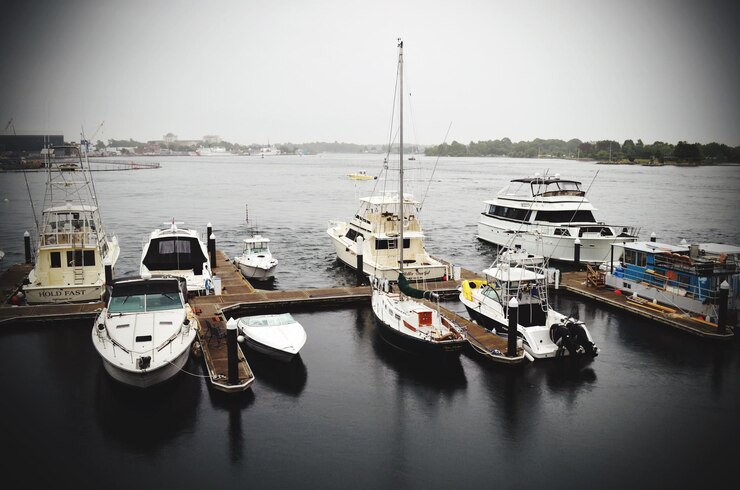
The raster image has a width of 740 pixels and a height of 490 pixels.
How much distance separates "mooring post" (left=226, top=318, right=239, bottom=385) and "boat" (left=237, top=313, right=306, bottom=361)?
7.54ft

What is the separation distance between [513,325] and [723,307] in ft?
27.4

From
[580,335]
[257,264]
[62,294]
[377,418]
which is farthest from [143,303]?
[580,335]

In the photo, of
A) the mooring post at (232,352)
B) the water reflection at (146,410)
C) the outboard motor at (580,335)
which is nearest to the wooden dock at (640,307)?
the outboard motor at (580,335)

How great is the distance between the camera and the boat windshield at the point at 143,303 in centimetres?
1947

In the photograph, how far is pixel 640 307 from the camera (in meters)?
25.6

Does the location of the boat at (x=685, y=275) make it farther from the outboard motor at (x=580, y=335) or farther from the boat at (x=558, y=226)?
the boat at (x=558, y=226)

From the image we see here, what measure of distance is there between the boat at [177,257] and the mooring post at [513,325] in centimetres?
1423

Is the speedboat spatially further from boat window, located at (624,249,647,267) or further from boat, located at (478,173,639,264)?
boat window, located at (624,249,647,267)

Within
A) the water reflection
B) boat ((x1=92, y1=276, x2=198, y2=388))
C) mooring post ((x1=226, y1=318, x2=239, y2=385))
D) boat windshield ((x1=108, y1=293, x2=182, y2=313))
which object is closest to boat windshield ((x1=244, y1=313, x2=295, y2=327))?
boat ((x1=92, y1=276, x2=198, y2=388))

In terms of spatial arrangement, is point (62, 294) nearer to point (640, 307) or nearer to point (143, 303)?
point (143, 303)

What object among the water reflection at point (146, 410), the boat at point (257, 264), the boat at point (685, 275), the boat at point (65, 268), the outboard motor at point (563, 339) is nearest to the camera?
the water reflection at point (146, 410)

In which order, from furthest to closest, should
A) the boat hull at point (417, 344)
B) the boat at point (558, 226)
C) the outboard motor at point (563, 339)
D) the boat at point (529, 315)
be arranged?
the boat at point (558, 226) < the boat at point (529, 315) < the outboard motor at point (563, 339) < the boat hull at point (417, 344)

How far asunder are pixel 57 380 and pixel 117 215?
54738 millimetres

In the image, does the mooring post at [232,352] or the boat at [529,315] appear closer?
the mooring post at [232,352]
